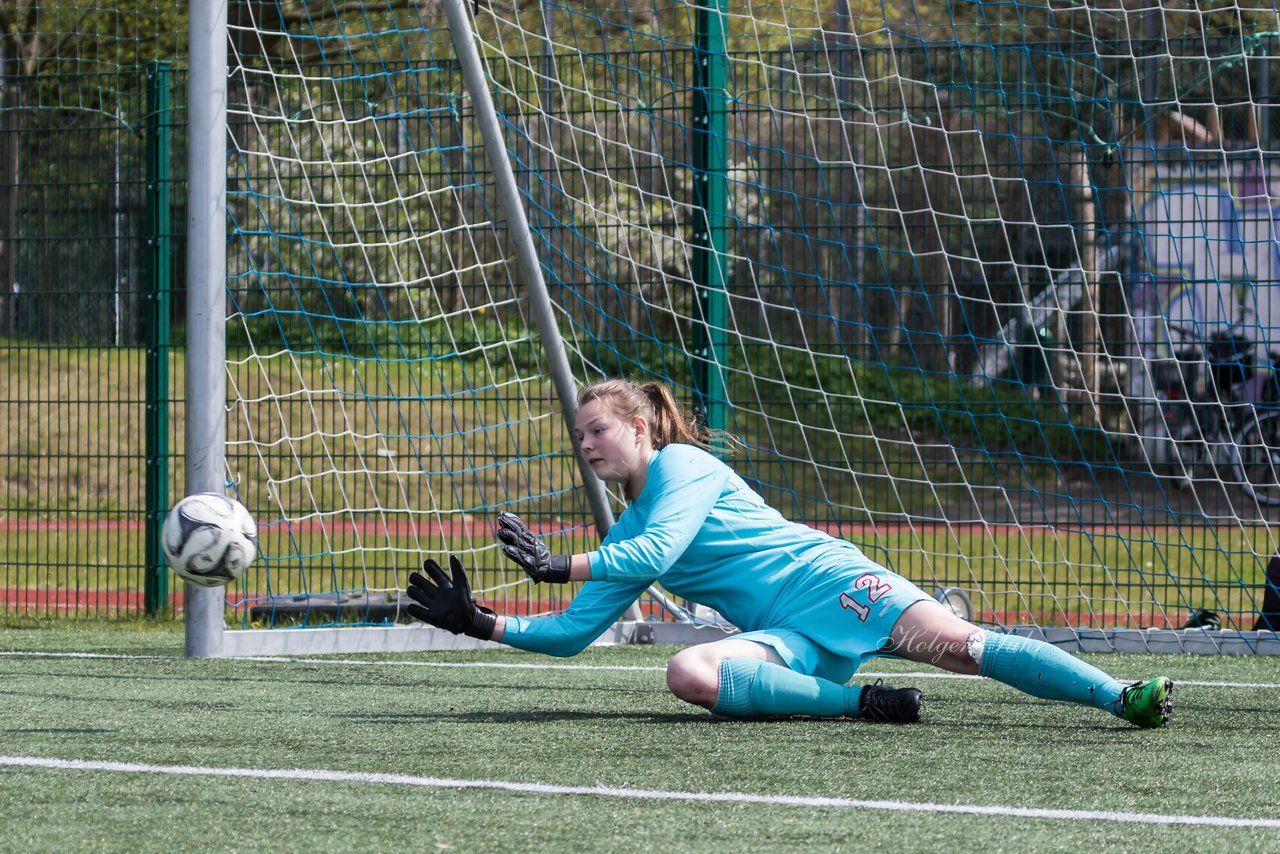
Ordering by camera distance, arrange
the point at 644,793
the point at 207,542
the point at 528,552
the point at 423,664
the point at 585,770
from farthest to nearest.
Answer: the point at 423,664 → the point at 207,542 → the point at 528,552 → the point at 585,770 → the point at 644,793

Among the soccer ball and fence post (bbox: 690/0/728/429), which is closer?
the soccer ball

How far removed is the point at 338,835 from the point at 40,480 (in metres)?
6.78

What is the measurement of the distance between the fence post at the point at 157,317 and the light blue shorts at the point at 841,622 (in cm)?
429

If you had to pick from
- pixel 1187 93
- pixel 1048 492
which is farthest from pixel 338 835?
pixel 1187 93

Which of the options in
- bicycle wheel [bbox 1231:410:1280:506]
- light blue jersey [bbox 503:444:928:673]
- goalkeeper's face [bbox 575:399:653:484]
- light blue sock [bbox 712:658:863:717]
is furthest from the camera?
bicycle wheel [bbox 1231:410:1280:506]

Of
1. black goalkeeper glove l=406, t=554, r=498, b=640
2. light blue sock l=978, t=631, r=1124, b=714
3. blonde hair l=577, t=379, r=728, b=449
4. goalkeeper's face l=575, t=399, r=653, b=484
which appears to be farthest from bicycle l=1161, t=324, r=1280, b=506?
black goalkeeper glove l=406, t=554, r=498, b=640

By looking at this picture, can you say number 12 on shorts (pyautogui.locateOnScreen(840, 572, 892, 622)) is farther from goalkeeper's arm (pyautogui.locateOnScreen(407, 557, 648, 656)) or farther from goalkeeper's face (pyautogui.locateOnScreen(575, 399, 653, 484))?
goalkeeper's face (pyautogui.locateOnScreen(575, 399, 653, 484))

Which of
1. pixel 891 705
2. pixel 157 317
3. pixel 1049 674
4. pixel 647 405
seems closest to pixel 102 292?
pixel 157 317

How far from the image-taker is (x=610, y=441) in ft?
16.4

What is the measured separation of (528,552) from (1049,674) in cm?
151

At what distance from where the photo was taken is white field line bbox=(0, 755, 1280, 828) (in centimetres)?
337

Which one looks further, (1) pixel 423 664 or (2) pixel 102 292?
(2) pixel 102 292

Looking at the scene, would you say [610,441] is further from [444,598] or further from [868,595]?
[868,595]

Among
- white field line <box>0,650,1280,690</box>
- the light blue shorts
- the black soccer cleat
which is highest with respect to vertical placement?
the light blue shorts
